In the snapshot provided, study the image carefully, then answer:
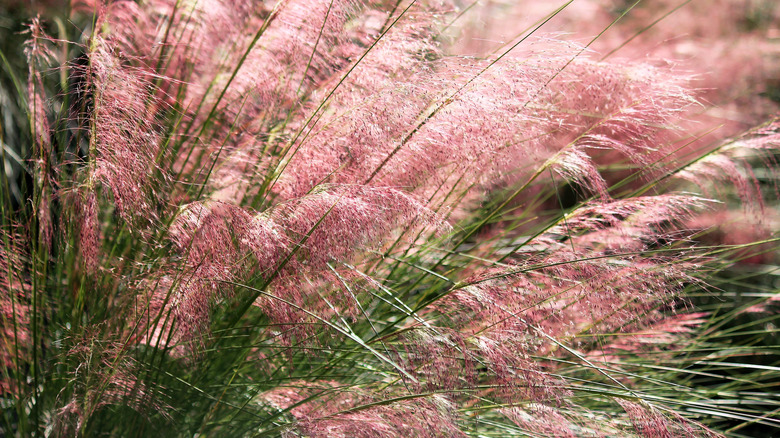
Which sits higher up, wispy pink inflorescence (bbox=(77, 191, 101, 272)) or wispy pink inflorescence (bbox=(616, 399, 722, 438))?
wispy pink inflorescence (bbox=(77, 191, 101, 272))

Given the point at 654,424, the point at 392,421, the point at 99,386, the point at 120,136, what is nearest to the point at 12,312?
the point at 99,386

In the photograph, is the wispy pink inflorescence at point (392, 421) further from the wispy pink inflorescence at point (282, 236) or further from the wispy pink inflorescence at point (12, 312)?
the wispy pink inflorescence at point (12, 312)

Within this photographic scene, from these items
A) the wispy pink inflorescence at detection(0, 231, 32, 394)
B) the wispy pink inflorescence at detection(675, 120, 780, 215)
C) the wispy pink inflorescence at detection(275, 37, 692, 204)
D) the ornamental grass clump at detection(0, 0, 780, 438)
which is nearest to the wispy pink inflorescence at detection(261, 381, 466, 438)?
the ornamental grass clump at detection(0, 0, 780, 438)

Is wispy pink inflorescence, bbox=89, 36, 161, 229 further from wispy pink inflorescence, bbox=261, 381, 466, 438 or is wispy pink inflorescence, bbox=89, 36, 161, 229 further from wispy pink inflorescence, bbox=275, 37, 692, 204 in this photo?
wispy pink inflorescence, bbox=261, 381, 466, 438

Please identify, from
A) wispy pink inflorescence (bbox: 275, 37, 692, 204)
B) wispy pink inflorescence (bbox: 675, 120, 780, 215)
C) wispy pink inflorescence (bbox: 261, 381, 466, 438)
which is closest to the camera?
wispy pink inflorescence (bbox: 261, 381, 466, 438)

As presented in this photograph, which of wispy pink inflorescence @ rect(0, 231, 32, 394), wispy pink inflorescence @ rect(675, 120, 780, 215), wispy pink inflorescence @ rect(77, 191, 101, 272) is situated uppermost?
wispy pink inflorescence @ rect(675, 120, 780, 215)

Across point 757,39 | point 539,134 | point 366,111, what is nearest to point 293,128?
point 366,111

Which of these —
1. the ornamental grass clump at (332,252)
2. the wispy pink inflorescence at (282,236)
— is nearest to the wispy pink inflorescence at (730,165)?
the ornamental grass clump at (332,252)

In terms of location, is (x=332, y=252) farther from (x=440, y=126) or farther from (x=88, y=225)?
(x=88, y=225)

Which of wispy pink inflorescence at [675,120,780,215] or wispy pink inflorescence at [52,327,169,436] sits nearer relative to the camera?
wispy pink inflorescence at [52,327,169,436]
